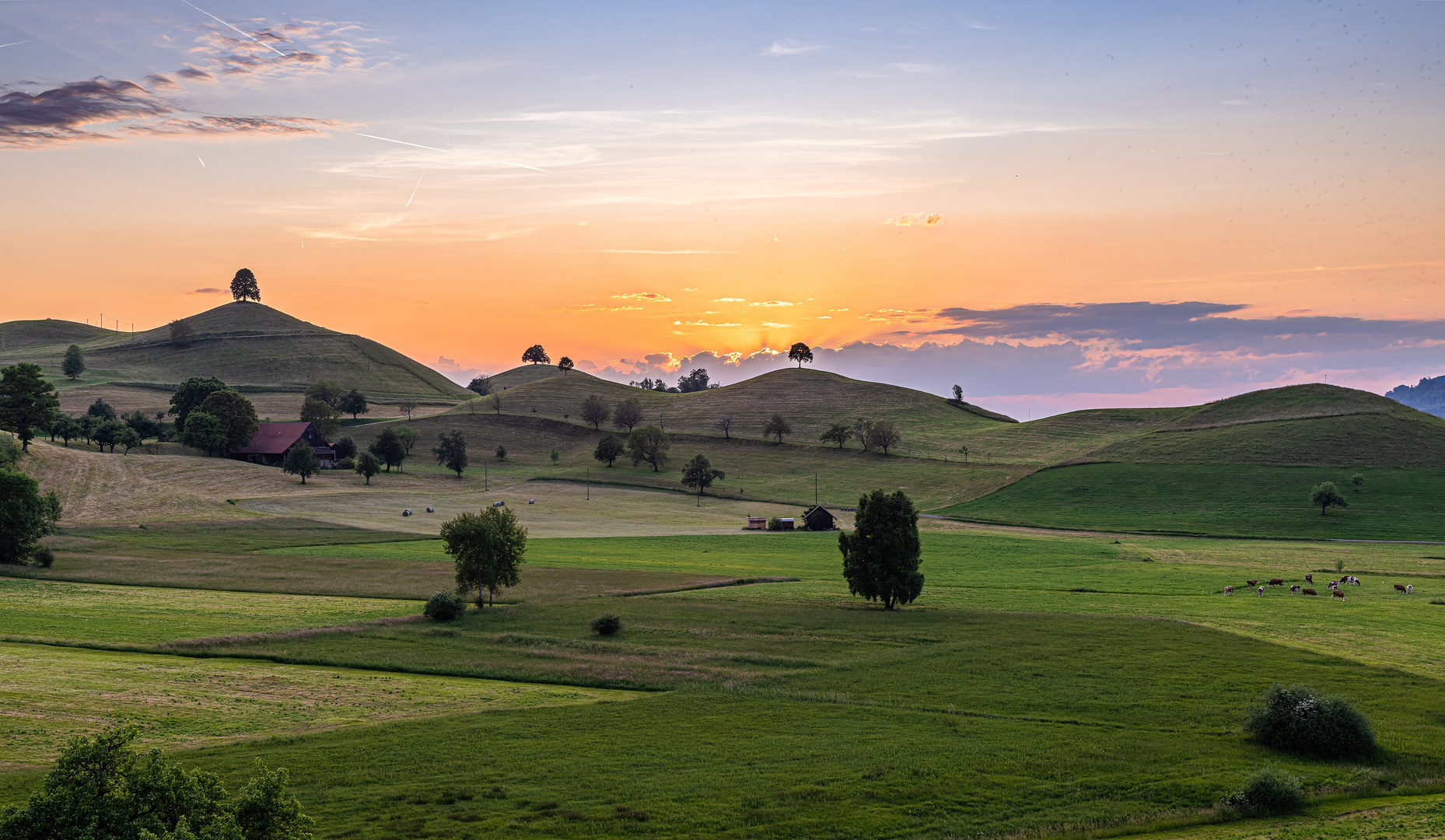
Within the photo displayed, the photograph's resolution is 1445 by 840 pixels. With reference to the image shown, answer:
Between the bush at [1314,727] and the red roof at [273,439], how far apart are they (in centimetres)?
17887

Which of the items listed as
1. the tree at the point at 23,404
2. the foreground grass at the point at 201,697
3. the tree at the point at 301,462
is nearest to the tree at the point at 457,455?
the tree at the point at 301,462

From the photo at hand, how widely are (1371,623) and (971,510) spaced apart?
90.1 m

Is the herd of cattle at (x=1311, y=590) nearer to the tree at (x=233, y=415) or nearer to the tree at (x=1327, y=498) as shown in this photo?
the tree at (x=1327, y=498)

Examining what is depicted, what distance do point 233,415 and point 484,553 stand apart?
13453cm

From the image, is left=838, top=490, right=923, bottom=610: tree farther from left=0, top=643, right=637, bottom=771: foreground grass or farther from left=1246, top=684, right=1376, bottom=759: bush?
left=1246, top=684, right=1376, bottom=759: bush

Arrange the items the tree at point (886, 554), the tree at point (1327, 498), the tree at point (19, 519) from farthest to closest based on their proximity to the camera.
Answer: the tree at point (1327, 498), the tree at point (19, 519), the tree at point (886, 554)

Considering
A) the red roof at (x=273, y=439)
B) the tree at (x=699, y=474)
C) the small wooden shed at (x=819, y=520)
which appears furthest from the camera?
the red roof at (x=273, y=439)

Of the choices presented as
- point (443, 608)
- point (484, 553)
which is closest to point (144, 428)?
point (484, 553)

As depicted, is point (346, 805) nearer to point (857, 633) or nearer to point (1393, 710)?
point (857, 633)

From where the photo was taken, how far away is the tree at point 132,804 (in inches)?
726

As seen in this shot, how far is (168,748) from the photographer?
107 ft

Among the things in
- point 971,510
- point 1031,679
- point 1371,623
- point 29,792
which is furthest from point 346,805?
point 971,510

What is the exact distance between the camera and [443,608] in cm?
6122

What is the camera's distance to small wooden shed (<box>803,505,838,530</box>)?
134750 mm
